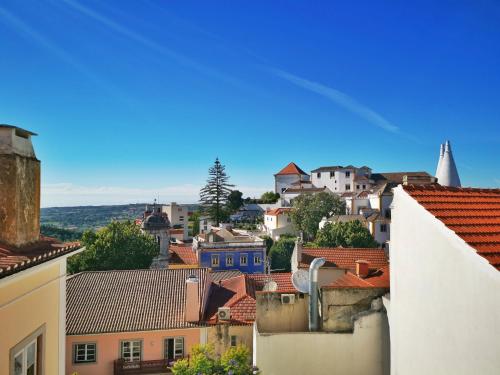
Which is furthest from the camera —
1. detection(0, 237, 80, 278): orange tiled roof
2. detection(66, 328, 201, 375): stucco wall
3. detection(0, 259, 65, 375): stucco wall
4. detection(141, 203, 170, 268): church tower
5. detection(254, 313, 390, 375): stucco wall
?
detection(141, 203, 170, 268): church tower

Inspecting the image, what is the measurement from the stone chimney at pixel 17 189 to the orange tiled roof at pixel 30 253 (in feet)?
0.39

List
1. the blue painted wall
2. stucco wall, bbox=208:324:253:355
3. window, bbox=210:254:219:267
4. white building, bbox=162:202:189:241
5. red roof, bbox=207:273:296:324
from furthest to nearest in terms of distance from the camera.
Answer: white building, bbox=162:202:189:241
window, bbox=210:254:219:267
the blue painted wall
red roof, bbox=207:273:296:324
stucco wall, bbox=208:324:253:355

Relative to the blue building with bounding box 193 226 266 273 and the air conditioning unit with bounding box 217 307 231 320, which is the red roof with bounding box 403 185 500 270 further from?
the blue building with bounding box 193 226 266 273

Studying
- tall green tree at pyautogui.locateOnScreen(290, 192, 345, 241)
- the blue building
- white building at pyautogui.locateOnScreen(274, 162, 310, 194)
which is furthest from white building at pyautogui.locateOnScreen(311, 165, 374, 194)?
the blue building

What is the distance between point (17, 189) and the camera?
17.5 feet

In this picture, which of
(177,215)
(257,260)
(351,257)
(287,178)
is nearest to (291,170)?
(287,178)

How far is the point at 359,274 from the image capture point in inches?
618

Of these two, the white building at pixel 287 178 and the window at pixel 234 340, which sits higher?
the white building at pixel 287 178

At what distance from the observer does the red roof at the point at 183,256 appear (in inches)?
1669

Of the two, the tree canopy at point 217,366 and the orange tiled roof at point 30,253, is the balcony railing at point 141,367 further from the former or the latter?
the orange tiled roof at point 30,253

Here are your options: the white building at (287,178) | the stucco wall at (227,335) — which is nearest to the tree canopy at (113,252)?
the stucco wall at (227,335)

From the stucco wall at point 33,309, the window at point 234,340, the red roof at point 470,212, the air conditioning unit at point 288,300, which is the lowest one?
the window at point 234,340

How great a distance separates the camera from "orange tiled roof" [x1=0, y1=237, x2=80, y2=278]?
176 inches

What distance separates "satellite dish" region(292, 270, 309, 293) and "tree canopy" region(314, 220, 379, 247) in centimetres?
4072
